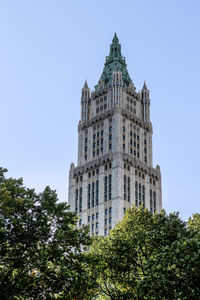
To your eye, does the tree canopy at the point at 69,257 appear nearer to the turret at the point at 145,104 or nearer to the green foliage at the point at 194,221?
the green foliage at the point at 194,221

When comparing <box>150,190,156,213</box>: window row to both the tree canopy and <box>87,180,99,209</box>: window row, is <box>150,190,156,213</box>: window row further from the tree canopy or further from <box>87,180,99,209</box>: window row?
the tree canopy

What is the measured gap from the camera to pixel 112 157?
112062 mm

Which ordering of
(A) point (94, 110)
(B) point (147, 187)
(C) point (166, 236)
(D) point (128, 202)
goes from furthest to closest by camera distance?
(A) point (94, 110) → (B) point (147, 187) → (D) point (128, 202) → (C) point (166, 236)

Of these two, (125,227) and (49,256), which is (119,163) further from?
(49,256)

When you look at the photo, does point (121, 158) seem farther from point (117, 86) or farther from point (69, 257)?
point (69, 257)

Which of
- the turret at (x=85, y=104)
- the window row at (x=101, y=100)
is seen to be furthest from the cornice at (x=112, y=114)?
the window row at (x=101, y=100)

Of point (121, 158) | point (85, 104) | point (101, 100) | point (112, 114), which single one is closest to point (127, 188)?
point (121, 158)

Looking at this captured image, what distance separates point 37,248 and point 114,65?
98.0 metres

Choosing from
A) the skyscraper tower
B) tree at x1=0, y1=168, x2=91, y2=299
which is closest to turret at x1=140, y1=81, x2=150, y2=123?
the skyscraper tower

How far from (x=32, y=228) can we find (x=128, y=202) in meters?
70.8

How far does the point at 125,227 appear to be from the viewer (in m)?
48.9

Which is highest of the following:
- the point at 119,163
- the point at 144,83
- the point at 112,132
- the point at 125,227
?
the point at 144,83

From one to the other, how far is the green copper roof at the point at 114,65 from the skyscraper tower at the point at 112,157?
→ 359 millimetres

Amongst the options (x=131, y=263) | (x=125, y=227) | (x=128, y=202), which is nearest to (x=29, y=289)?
(x=131, y=263)
